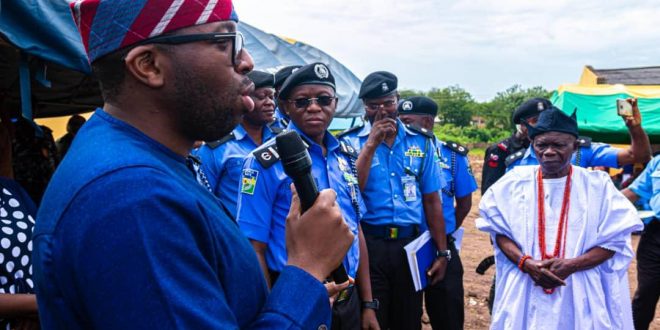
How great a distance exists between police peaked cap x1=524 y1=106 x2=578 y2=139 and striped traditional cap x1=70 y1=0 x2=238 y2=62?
298 cm

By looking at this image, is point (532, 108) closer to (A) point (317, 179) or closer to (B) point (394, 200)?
(B) point (394, 200)

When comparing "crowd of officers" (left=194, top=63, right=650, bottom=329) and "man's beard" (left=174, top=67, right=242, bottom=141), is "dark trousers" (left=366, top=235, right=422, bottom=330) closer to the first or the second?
"crowd of officers" (left=194, top=63, right=650, bottom=329)

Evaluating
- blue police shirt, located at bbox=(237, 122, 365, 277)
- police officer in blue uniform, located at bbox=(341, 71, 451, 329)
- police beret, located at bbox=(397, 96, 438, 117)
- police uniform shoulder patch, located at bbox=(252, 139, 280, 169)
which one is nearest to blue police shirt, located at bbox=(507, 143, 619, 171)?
police beret, located at bbox=(397, 96, 438, 117)

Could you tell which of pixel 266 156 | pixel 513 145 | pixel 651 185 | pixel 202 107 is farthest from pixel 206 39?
pixel 513 145

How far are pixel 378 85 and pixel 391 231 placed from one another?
44.5 inches

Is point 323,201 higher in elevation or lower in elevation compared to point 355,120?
higher

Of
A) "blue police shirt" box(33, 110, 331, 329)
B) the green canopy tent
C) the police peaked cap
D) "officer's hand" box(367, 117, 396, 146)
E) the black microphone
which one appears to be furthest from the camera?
the green canopy tent

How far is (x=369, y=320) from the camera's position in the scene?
10.7ft

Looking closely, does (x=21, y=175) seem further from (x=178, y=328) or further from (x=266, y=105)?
(x=178, y=328)

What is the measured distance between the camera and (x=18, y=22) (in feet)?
7.94

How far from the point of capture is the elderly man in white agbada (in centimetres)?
325

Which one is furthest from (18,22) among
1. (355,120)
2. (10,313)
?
(355,120)

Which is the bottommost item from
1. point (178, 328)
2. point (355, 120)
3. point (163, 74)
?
point (355, 120)

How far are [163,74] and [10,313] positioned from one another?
1.62 metres
